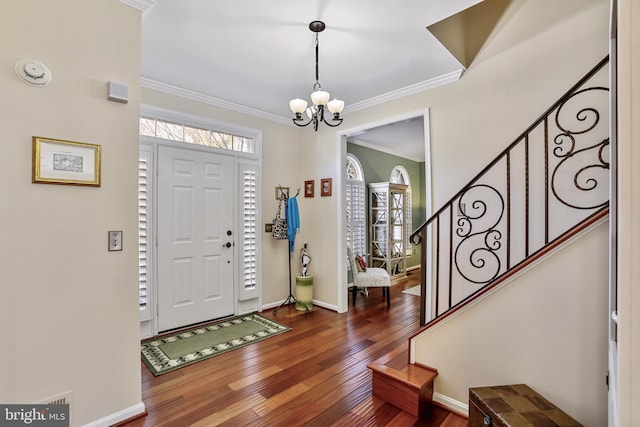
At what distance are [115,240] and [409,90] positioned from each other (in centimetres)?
321

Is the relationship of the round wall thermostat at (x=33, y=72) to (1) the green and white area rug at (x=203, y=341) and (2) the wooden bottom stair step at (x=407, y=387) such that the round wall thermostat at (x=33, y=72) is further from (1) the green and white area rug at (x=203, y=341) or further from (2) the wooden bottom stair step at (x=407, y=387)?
(2) the wooden bottom stair step at (x=407, y=387)

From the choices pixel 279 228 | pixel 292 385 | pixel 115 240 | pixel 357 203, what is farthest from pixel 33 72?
pixel 357 203

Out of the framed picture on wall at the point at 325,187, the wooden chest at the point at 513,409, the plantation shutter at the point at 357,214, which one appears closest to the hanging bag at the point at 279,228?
the framed picture on wall at the point at 325,187

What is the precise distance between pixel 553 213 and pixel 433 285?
1347 millimetres

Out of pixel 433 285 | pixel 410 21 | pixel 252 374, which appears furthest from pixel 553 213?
pixel 252 374

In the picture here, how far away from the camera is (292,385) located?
7.84 ft

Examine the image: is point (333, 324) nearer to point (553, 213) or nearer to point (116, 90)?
point (553, 213)

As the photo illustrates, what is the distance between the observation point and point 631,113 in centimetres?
84

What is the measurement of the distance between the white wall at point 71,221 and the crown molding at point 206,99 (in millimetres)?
1311

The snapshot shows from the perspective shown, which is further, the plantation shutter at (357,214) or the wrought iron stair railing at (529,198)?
the plantation shutter at (357,214)

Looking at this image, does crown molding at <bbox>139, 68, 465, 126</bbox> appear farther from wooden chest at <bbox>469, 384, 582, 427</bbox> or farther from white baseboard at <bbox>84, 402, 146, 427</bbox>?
white baseboard at <bbox>84, 402, 146, 427</bbox>

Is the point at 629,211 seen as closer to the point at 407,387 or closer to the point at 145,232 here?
the point at 407,387

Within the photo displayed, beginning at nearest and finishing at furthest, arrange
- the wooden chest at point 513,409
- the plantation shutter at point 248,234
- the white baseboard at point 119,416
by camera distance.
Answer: the wooden chest at point 513,409 < the white baseboard at point 119,416 < the plantation shutter at point 248,234

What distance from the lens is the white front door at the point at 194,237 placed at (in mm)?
3365
